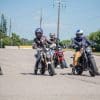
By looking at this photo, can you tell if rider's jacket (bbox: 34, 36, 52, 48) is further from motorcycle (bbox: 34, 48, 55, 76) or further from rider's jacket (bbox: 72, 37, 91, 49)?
rider's jacket (bbox: 72, 37, 91, 49)

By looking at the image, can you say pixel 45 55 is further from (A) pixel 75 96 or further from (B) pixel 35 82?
(A) pixel 75 96

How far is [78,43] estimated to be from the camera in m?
18.4

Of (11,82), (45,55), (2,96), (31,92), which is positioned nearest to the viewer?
(2,96)

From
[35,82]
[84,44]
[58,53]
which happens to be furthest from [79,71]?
[58,53]

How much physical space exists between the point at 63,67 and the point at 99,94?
11.9 m

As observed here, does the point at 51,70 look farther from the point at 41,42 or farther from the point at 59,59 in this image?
the point at 59,59

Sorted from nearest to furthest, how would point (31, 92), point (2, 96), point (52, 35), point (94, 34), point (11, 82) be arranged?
point (2, 96) → point (31, 92) → point (11, 82) → point (52, 35) → point (94, 34)

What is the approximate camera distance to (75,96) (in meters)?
11.5

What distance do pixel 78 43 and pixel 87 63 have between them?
0.91 metres

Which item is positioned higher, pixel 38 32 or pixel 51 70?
pixel 38 32

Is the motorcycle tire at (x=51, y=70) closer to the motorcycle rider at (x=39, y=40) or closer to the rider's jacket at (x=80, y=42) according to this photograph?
the motorcycle rider at (x=39, y=40)

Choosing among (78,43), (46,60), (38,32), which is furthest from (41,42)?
(78,43)

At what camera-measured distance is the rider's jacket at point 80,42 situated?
18.4 meters

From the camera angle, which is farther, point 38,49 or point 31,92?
point 38,49
